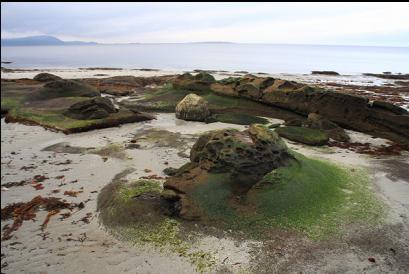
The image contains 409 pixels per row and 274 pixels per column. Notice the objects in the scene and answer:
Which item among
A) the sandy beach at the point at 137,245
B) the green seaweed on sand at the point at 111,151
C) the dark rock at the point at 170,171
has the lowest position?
the sandy beach at the point at 137,245

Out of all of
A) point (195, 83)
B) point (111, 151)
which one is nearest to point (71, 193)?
point (111, 151)

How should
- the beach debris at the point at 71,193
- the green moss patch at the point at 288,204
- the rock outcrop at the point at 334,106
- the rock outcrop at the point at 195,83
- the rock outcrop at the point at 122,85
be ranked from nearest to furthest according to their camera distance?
1. the green moss patch at the point at 288,204
2. the beach debris at the point at 71,193
3. the rock outcrop at the point at 334,106
4. the rock outcrop at the point at 195,83
5. the rock outcrop at the point at 122,85

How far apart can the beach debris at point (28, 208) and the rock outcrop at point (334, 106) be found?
11.1 meters

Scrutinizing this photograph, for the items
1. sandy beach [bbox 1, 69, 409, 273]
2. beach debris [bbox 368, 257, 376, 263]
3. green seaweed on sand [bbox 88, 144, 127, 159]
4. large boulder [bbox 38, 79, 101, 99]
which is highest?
large boulder [bbox 38, 79, 101, 99]

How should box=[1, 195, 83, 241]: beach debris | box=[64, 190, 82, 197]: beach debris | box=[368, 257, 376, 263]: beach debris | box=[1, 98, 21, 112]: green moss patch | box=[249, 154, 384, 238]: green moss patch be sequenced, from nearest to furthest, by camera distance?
box=[368, 257, 376, 263]: beach debris, box=[1, 195, 83, 241]: beach debris, box=[249, 154, 384, 238]: green moss patch, box=[64, 190, 82, 197]: beach debris, box=[1, 98, 21, 112]: green moss patch

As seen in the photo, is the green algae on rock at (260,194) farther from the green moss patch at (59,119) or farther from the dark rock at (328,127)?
the green moss patch at (59,119)

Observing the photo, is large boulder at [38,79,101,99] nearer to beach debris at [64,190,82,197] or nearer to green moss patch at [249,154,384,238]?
beach debris at [64,190,82,197]

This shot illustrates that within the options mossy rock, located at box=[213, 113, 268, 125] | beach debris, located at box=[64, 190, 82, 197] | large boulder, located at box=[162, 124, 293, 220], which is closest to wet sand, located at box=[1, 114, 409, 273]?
beach debris, located at box=[64, 190, 82, 197]

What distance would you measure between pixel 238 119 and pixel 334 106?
154 inches

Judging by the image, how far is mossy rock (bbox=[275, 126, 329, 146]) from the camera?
12.5 meters

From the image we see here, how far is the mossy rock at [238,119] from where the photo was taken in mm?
15538

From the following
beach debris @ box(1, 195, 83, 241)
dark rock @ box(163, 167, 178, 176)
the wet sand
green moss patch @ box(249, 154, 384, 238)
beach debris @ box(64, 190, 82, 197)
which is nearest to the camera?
the wet sand

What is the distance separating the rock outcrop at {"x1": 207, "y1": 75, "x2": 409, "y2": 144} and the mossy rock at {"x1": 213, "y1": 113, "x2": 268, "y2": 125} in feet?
4.51

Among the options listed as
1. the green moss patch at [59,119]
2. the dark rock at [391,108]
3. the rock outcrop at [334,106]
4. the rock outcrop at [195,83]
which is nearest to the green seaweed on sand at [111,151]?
the green moss patch at [59,119]
